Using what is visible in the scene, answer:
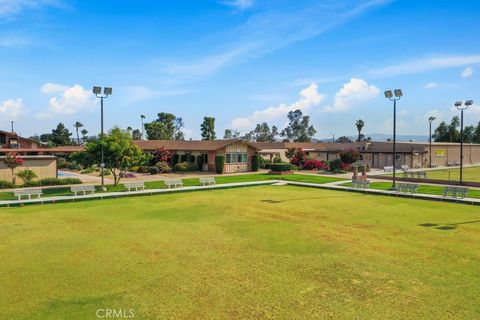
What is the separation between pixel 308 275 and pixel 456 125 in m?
93.5

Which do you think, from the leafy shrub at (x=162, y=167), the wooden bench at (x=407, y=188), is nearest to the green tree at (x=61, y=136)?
the leafy shrub at (x=162, y=167)

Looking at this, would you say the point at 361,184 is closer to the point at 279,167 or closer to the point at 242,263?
the point at 279,167

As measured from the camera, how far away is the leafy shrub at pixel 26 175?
31.0m

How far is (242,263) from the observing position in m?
11.4

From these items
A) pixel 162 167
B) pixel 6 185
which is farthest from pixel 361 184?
pixel 6 185

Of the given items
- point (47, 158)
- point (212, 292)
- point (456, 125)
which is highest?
point (456, 125)

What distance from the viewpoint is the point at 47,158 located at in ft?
109

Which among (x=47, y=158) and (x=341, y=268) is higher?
(x=47, y=158)

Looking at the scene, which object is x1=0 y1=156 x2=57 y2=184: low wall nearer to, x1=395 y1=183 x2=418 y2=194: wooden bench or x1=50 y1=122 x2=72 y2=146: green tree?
x1=395 y1=183 x2=418 y2=194: wooden bench

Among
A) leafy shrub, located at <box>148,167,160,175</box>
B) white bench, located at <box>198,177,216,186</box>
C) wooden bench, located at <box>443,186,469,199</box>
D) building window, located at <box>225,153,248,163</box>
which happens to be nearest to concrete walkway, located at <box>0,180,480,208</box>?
wooden bench, located at <box>443,186,469,199</box>

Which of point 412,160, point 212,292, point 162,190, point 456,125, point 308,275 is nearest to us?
point 212,292

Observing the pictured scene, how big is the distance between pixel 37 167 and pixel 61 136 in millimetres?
61206

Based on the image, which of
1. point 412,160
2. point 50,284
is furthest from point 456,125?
point 50,284

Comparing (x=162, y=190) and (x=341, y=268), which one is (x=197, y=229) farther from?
(x=162, y=190)
